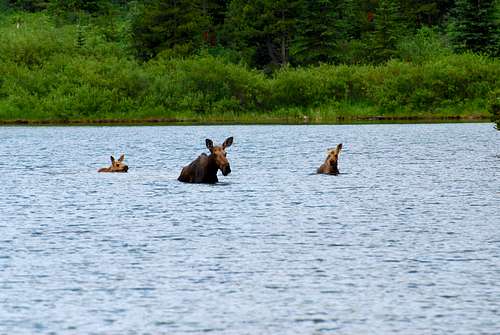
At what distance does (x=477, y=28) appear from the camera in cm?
11638

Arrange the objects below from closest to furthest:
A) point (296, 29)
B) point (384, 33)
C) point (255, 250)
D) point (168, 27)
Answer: point (255, 250) → point (384, 33) → point (168, 27) → point (296, 29)

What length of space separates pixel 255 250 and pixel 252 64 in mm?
102166

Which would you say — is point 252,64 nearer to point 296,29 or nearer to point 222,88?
point 296,29

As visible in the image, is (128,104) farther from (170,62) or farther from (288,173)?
(288,173)

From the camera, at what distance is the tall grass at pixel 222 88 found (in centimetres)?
11156

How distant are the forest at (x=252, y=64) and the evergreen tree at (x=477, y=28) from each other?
0.15 metres

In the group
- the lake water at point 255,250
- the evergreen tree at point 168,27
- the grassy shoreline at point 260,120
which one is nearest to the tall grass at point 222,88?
the grassy shoreline at point 260,120

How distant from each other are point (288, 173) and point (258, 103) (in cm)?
6659

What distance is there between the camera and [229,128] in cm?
9675

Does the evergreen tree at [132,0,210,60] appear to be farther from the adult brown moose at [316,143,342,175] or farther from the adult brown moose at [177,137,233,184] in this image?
the adult brown moose at [177,137,233,184]

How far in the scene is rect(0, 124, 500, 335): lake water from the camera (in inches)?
773

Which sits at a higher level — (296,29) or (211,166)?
(296,29)

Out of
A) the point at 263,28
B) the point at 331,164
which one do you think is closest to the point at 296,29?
the point at 263,28

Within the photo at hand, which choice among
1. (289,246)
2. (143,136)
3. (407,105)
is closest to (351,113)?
(407,105)
